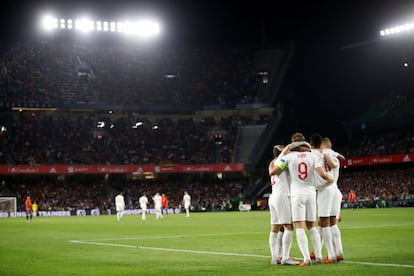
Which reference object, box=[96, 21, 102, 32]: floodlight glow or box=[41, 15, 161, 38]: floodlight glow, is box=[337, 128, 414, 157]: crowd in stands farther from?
box=[96, 21, 102, 32]: floodlight glow

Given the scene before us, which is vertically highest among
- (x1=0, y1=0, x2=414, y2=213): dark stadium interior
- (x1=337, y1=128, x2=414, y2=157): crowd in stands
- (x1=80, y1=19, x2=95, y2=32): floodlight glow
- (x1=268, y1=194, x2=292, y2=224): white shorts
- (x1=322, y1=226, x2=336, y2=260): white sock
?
(x1=80, y1=19, x2=95, y2=32): floodlight glow

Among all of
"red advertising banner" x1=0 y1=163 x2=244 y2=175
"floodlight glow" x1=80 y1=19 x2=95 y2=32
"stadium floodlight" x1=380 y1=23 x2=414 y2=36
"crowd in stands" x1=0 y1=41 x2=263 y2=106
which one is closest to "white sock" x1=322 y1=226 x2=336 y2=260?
"stadium floodlight" x1=380 y1=23 x2=414 y2=36

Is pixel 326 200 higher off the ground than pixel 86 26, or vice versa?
pixel 86 26

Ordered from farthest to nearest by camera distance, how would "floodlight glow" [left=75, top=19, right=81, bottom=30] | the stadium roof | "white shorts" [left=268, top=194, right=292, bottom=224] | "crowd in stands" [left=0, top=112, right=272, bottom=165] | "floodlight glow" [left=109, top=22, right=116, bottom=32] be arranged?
1. "floodlight glow" [left=109, top=22, right=116, bottom=32]
2. "floodlight glow" [left=75, top=19, right=81, bottom=30]
3. "crowd in stands" [left=0, top=112, right=272, bottom=165]
4. the stadium roof
5. "white shorts" [left=268, top=194, right=292, bottom=224]

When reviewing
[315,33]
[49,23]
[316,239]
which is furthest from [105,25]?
[316,239]

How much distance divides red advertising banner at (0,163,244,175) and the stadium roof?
10973mm

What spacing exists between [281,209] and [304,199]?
25.2 inches

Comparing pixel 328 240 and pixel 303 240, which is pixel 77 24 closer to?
pixel 328 240

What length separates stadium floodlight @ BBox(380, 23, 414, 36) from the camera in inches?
2603

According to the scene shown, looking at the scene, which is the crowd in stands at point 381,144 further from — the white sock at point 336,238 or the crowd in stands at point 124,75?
the white sock at point 336,238

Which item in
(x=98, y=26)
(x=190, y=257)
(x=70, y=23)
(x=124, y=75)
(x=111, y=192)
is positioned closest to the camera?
(x=190, y=257)

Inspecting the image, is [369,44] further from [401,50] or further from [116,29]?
[116,29]

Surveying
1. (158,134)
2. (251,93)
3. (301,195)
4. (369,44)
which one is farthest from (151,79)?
(301,195)

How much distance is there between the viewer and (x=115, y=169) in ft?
247
